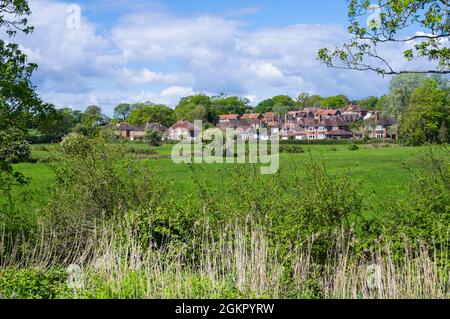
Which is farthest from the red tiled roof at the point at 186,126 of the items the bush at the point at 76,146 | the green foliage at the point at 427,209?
the green foliage at the point at 427,209

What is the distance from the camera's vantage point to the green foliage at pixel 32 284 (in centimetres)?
768

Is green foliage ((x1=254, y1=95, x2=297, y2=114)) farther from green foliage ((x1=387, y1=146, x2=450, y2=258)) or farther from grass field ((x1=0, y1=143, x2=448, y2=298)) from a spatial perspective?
grass field ((x1=0, y1=143, x2=448, y2=298))

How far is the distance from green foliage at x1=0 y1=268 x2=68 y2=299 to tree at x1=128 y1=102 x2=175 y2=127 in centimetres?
12193

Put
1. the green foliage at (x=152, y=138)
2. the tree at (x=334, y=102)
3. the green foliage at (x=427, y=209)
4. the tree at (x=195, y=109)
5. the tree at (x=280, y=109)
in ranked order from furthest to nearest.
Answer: the tree at (x=334, y=102)
the tree at (x=280, y=109)
the tree at (x=195, y=109)
the green foliage at (x=152, y=138)
the green foliage at (x=427, y=209)

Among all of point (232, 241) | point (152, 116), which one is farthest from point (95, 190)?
point (152, 116)

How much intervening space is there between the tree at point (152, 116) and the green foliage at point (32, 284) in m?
122

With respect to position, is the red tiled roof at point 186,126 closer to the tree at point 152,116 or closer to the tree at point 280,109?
the tree at point 152,116

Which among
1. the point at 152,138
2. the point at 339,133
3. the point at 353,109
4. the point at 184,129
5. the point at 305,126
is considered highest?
the point at 353,109

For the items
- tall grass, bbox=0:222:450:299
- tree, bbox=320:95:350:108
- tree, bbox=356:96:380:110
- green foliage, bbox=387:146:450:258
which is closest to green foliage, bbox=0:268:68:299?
tall grass, bbox=0:222:450:299

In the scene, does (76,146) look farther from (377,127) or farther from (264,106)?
(264,106)

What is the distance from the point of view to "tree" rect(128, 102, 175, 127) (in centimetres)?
13262

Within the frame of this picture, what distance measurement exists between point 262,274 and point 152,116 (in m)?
127

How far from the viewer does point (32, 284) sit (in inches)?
317

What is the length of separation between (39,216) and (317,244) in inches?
230
